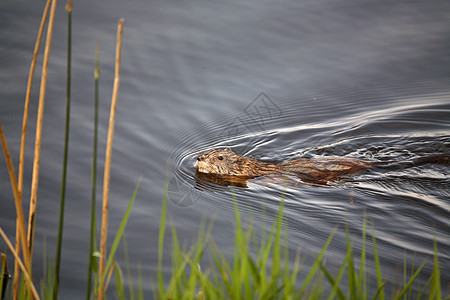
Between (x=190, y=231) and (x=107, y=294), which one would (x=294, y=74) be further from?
(x=107, y=294)

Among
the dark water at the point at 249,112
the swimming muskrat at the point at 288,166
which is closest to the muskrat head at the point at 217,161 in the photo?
the swimming muskrat at the point at 288,166

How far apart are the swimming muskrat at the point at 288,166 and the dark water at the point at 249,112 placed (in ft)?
0.60

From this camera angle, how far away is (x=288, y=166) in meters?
6.27

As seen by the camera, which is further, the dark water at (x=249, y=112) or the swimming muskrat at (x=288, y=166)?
the swimming muskrat at (x=288, y=166)

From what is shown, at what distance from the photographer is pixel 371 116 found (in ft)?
23.2

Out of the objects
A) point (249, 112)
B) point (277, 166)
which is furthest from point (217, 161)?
point (249, 112)

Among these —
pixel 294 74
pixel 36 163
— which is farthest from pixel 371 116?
pixel 36 163

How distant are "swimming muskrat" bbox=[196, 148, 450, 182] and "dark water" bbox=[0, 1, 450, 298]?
0.60 ft

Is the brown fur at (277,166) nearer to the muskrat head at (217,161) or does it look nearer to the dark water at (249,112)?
the muskrat head at (217,161)

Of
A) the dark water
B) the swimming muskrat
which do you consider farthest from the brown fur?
the dark water

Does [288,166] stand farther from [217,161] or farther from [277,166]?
[217,161]

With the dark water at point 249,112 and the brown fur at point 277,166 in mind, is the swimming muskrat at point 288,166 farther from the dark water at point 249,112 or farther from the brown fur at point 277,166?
the dark water at point 249,112

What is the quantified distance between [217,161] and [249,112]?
1103mm

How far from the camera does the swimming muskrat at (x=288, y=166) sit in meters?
6.01
